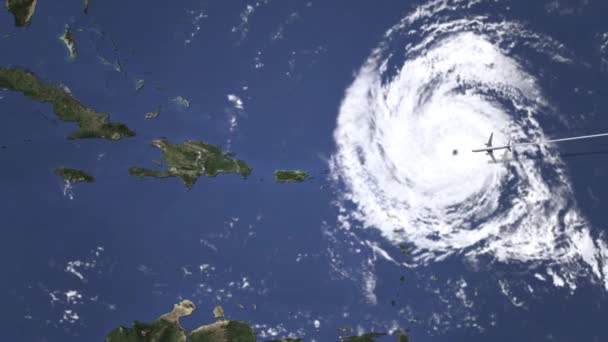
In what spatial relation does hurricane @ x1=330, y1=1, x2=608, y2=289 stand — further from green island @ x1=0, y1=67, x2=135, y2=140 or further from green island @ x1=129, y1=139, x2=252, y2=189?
green island @ x1=0, y1=67, x2=135, y2=140

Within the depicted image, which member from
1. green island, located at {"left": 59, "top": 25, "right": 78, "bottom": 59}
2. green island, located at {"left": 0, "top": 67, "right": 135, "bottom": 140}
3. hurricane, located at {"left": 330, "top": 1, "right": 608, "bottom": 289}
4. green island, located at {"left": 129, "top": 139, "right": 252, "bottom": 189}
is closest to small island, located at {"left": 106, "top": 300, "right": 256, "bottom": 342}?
green island, located at {"left": 129, "top": 139, "right": 252, "bottom": 189}

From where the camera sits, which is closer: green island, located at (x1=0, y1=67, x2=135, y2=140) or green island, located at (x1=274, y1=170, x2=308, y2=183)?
green island, located at (x1=0, y1=67, x2=135, y2=140)

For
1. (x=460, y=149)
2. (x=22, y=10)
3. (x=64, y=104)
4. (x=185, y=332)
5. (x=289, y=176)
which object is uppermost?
(x=22, y=10)

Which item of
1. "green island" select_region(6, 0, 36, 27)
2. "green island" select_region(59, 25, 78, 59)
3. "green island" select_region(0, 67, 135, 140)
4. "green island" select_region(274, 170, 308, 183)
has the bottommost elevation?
"green island" select_region(274, 170, 308, 183)

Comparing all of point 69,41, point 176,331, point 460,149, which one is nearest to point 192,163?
point 176,331

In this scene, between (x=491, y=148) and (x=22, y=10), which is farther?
(x=22, y=10)

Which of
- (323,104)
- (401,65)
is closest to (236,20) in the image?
(323,104)

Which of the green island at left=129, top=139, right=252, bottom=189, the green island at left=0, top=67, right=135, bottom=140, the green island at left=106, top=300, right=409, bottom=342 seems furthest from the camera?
the green island at left=129, top=139, right=252, bottom=189

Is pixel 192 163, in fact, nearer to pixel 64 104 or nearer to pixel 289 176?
pixel 289 176
